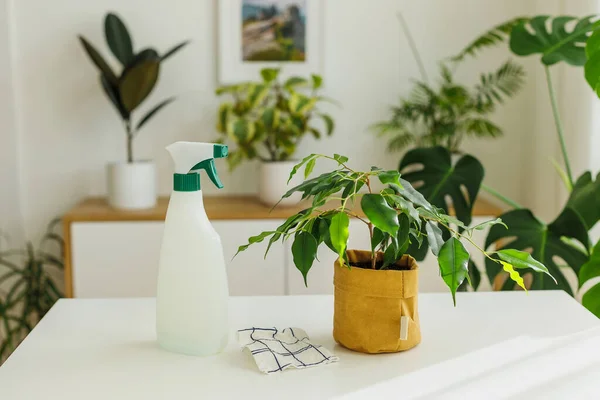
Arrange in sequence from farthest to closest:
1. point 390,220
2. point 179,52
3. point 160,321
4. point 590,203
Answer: point 179,52 < point 590,203 < point 160,321 < point 390,220

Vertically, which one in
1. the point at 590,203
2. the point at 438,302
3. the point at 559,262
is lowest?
the point at 559,262

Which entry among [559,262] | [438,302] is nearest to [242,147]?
[559,262]

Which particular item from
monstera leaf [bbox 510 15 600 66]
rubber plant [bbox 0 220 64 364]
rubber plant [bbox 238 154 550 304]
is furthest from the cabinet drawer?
rubber plant [bbox 238 154 550 304]

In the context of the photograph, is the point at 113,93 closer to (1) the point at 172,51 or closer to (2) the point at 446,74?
(1) the point at 172,51

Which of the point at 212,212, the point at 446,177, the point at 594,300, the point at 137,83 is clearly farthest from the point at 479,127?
the point at 137,83

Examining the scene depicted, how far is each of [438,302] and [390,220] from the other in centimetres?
49

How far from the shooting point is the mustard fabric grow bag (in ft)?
3.81

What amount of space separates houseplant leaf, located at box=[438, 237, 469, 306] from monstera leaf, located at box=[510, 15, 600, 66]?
3.96 ft

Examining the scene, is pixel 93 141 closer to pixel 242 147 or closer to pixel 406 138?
pixel 242 147

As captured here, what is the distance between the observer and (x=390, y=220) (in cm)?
103

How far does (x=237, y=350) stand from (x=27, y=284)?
6.14 ft

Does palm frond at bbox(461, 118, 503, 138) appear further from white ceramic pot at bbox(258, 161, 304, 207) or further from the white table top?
the white table top

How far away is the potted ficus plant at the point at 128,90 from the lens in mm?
2590

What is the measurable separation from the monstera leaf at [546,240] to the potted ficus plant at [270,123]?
98 cm
